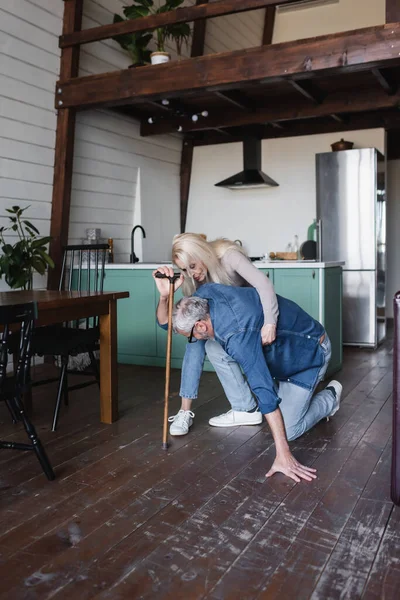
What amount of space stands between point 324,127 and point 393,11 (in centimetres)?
275

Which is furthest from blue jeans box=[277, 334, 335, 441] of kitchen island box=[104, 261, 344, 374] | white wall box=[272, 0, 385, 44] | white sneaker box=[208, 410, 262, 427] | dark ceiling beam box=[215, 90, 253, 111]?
white wall box=[272, 0, 385, 44]

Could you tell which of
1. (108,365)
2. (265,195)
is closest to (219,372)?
(108,365)

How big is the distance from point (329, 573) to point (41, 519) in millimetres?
1066

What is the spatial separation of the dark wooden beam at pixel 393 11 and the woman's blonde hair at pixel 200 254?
211 centimetres

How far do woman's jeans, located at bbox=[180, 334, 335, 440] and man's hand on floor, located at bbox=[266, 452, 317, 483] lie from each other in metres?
0.46

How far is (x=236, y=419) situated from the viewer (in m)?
3.36

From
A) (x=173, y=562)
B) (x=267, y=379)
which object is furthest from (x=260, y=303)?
(x=173, y=562)

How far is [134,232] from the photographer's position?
259 inches

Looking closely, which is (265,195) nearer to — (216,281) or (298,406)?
(216,281)

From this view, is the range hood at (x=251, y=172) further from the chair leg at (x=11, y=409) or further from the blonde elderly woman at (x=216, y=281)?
the chair leg at (x=11, y=409)

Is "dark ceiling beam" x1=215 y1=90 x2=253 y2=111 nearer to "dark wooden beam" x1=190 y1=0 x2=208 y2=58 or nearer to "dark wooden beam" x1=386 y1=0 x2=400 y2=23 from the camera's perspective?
"dark wooden beam" x1=190 y1=0 x2=208 y2=58

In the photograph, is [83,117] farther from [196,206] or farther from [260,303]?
[260,303]

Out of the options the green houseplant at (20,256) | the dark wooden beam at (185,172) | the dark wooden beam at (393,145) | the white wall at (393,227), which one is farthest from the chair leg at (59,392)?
the white wall at (393,227)

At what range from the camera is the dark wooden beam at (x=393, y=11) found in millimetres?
4000
